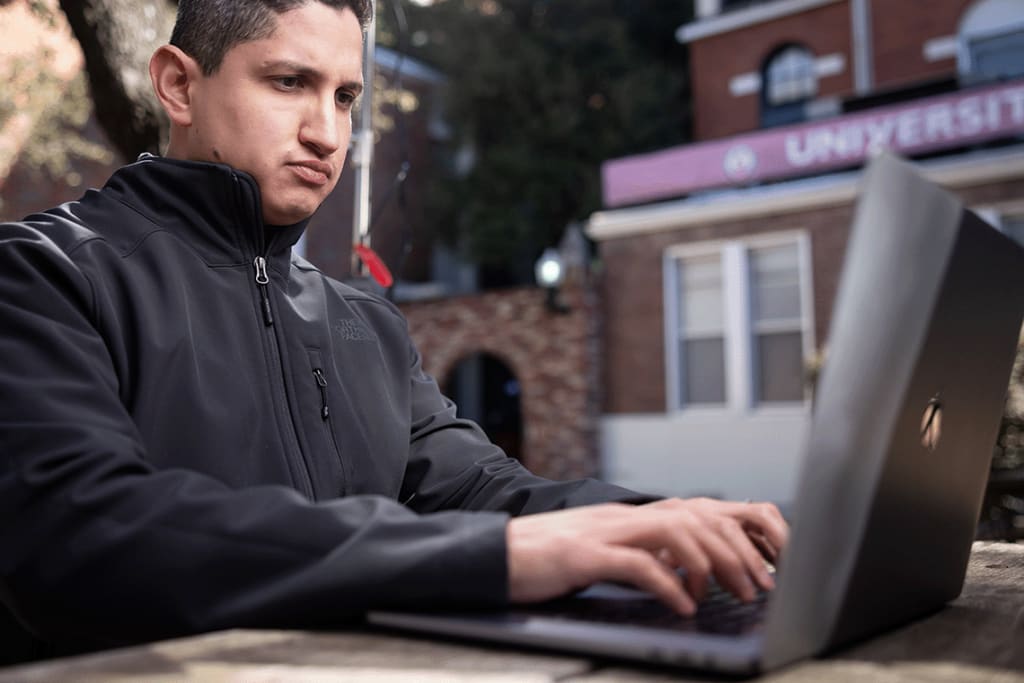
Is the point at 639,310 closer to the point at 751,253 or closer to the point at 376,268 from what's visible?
the point at 751,253

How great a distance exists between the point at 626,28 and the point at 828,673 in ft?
62.8

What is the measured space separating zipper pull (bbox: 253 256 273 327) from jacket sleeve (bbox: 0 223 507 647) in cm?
38

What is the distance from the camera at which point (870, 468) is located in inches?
27.0

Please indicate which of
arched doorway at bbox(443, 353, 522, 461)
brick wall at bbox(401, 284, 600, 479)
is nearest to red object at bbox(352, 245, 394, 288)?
brick wall at bbox(401, 284, 600, 479)

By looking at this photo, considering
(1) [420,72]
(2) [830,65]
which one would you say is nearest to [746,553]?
(2) [830,65]

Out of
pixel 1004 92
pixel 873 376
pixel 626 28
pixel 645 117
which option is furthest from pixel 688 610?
pixel 626 28

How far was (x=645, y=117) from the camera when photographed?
17.6 metres

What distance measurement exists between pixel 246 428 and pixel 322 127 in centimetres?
42

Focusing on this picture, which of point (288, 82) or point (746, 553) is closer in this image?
point (746, 553)

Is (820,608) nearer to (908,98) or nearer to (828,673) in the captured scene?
(828,673)

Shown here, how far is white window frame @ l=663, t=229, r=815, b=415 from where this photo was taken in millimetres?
10656

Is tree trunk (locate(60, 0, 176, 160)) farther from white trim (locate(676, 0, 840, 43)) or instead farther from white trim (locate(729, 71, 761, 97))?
white trim (locate(676, 0, 840, 43))

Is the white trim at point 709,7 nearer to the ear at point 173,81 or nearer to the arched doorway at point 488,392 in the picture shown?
the arched doorway at point 488,392

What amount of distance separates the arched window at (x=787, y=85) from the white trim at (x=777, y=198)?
4.38 meters
